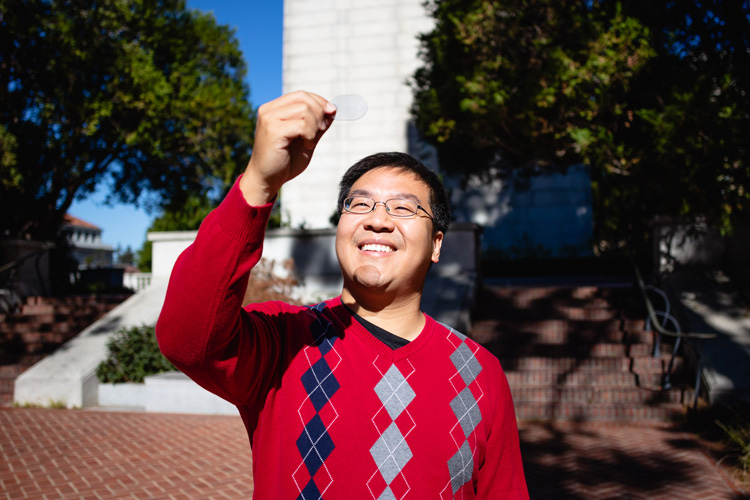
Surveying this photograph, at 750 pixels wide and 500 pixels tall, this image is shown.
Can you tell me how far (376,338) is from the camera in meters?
1.66

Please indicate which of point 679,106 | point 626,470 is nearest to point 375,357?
point 626,470

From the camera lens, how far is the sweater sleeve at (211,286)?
122cm

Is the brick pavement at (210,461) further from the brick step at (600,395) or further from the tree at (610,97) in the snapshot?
the tree at (610,97)

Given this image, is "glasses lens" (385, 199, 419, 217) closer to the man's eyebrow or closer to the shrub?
the man's eyebrow

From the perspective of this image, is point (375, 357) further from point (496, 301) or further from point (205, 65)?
point (205, 65)

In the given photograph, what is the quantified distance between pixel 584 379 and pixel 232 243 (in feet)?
24.5

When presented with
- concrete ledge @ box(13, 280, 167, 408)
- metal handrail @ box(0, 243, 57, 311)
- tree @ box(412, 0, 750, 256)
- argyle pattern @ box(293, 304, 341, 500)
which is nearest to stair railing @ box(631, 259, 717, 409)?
tree @ box(412, 0, 750, 256)

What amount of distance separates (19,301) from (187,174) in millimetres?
7405

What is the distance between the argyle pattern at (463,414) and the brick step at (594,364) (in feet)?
21.2

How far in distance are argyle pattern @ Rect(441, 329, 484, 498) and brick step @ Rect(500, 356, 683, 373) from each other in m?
6.47

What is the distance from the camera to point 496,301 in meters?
10.4

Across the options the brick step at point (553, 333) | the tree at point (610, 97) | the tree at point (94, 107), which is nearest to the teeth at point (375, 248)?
the tree at point (610, 97)

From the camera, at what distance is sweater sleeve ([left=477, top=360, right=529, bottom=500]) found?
167 centimetres

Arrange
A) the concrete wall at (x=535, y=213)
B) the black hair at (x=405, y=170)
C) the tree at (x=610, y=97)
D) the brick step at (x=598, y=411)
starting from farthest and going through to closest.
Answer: the concrete wall at (x=535, y=213), the brick step at (x=598, y=411), the tree at (x=610, y=97), the black hair at (x=405, y=170)
